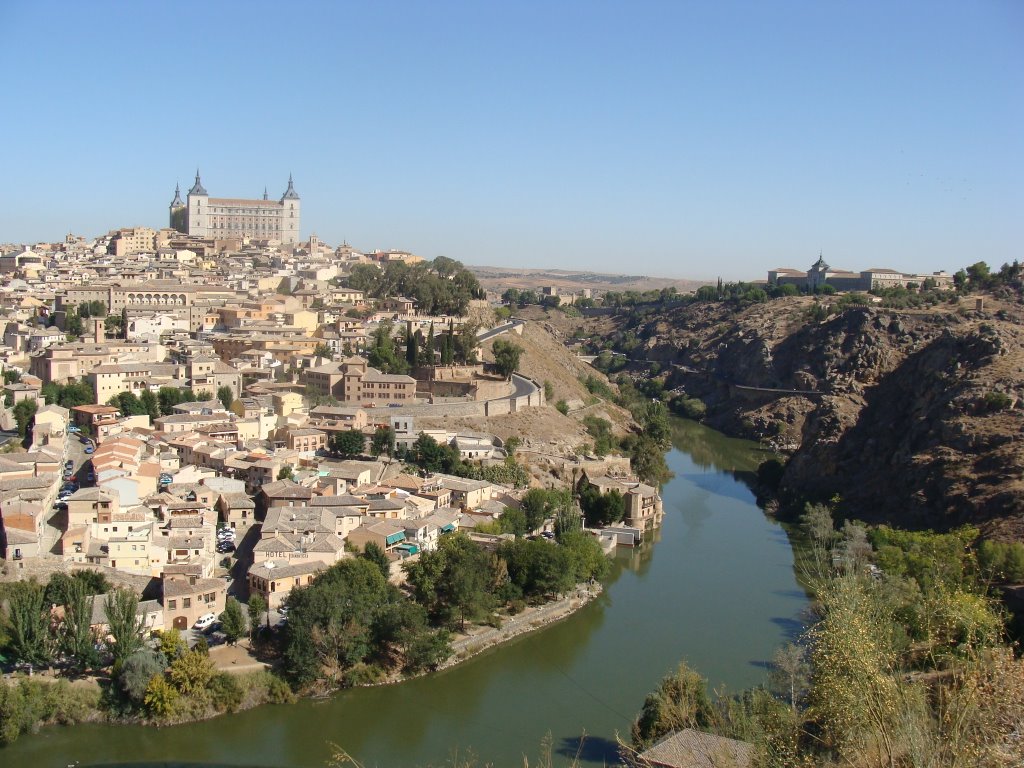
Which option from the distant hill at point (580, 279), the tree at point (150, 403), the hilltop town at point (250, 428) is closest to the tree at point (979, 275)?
the hilltop town at point (250, 428)

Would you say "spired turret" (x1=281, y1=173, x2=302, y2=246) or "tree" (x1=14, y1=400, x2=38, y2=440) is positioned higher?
"spired turret" (x1=281, y1=173, x2=302, y2=246)

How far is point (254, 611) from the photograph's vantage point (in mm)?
9398

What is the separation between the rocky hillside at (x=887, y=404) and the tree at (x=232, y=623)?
996 centimetres

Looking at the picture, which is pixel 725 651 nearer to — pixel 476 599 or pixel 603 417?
pixel 476 599

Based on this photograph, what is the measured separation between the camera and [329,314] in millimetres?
22516

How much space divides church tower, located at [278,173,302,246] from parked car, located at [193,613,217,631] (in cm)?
2953

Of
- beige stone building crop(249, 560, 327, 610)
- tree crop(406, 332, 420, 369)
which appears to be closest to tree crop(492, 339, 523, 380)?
tree crop(406, 332, 420, 369)

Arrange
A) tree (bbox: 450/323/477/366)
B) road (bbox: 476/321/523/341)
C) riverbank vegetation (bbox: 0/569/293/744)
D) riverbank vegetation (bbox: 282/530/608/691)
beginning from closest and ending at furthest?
riverbank vegetation (bbox: 0/569/293/744) < riverbank vegetation (bbox: 282/530/608/691) < tree (bbox: 450/323/477/366) < road (bbox: 476/321/523/341)

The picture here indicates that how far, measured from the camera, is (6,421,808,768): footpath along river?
8031mm

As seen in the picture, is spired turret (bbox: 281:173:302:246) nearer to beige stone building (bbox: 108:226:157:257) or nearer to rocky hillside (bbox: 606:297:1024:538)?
beige stone building (bbox: 108:226:157:257)

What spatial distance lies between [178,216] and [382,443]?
26.5m

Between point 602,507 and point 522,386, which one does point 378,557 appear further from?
point 522,386

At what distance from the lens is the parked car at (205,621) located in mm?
9359

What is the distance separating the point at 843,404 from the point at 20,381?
1662cm
